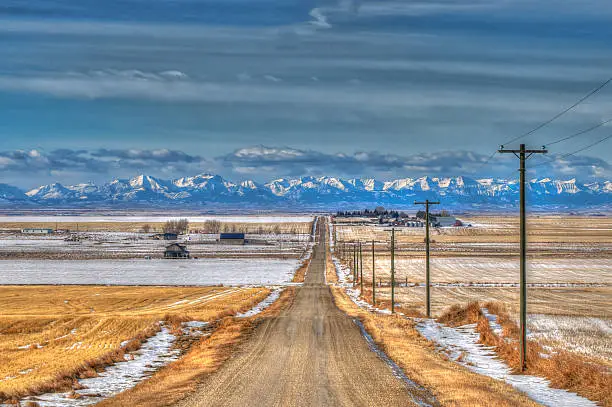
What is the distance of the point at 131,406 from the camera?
62.0ft

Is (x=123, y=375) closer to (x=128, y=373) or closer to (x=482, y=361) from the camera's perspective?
(x=128, y=373)

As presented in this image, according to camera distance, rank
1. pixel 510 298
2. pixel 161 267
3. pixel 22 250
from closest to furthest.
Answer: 1. pixel 510 298
2. pixel 161 267
3. pixel 22 250

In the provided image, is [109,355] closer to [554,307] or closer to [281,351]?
[281,351]

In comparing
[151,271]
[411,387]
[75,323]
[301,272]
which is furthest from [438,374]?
[151,271]

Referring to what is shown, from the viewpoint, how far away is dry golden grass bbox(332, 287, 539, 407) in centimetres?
1934

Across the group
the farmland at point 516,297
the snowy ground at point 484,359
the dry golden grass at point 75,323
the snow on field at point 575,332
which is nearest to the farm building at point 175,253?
the farmland at point 516,297

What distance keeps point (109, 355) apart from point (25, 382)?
5.85 m

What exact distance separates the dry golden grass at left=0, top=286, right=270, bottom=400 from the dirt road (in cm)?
546

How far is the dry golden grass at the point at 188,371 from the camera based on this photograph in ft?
65.0

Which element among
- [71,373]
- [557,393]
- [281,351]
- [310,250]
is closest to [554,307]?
[281,351]

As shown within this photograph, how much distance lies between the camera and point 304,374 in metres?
24.0

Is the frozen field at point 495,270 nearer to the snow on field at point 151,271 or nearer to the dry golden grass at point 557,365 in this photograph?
the snow on field at point 151,271

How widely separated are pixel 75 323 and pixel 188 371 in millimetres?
23738

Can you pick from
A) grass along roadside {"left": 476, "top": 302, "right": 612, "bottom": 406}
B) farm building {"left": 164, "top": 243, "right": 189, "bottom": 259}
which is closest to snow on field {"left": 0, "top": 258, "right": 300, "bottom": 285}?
farm building {"left": 164, "top": 243, "right": 189, "bottom": 259}
